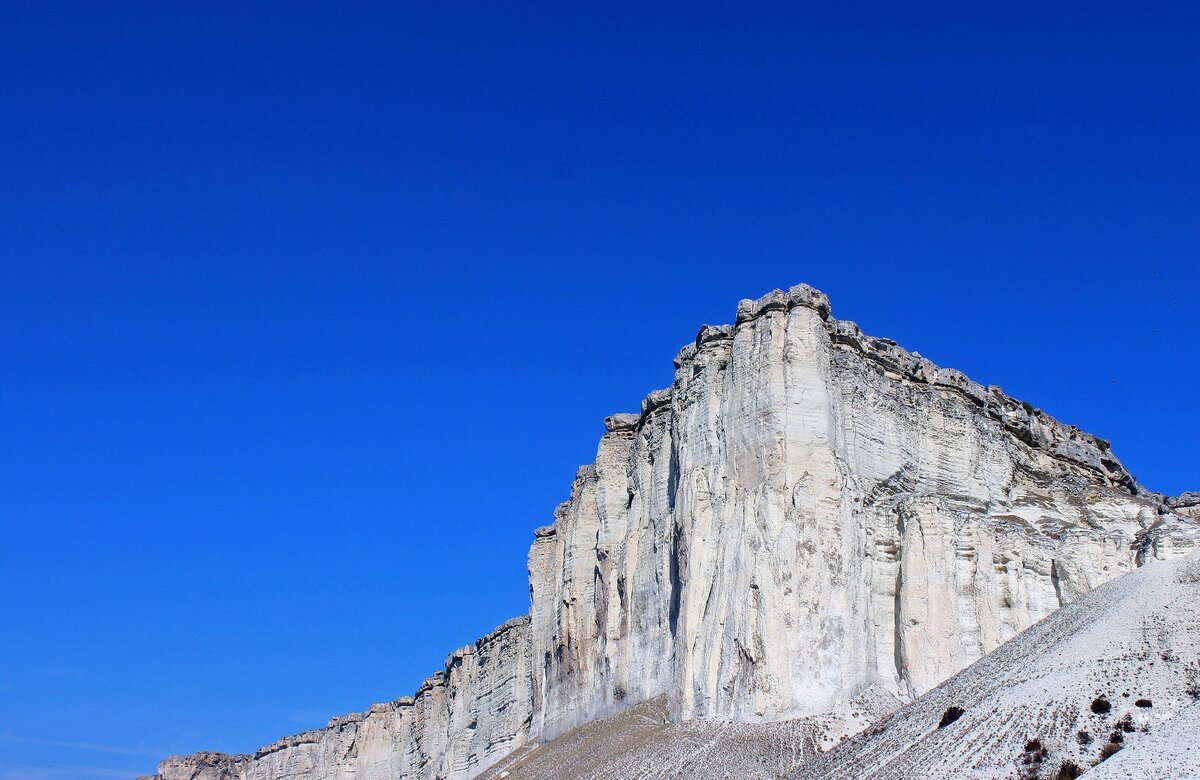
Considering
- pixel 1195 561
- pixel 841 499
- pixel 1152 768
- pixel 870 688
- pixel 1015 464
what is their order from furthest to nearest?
pixel 1015 464, pixel 841 499, pixel 870 688, pixel 1195 561, pixel 1152 768

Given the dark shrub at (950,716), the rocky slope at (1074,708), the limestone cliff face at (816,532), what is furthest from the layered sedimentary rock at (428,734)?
the dark shrub at (950,716)

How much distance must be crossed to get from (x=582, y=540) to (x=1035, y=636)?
32259mm

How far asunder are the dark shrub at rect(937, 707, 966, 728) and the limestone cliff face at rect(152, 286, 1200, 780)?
862cm

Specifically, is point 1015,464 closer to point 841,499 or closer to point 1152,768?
point 841,499

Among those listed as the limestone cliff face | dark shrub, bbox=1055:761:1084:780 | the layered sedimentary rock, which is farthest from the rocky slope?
the layered sedimentary rock

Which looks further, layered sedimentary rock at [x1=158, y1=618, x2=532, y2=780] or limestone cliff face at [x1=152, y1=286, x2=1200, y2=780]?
layered sedimentary rock at [x1=158, y1=618, x2=532, y2=780]

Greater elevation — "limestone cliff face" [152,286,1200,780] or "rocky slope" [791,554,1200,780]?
"limestone cliff face" [152,286,1200,780]

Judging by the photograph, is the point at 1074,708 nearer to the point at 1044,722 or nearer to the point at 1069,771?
the point at 1044,722

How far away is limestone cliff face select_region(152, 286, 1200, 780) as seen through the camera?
1961 inches

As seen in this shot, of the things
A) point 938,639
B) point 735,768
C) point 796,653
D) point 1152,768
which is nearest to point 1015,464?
point 938,639

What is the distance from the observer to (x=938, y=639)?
51344 millimetres

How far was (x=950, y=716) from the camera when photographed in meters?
37.4

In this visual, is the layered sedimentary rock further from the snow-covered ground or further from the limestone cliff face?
the snow-covered ground

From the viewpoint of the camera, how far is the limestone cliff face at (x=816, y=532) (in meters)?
49.8
